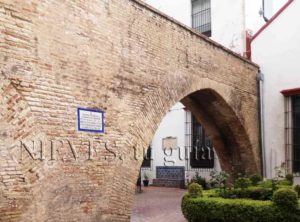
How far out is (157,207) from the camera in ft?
35.7

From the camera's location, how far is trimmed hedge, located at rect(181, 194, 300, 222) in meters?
7.28

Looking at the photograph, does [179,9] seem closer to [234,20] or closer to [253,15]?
[234,20]

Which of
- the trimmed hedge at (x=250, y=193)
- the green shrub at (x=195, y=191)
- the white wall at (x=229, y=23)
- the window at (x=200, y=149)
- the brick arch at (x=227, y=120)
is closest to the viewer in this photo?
the trimmed hedge at (x=250, y=193)

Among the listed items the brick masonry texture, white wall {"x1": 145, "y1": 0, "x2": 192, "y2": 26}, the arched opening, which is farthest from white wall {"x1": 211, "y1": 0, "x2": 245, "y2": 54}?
the brick masonry texture

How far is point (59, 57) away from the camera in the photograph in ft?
20.5

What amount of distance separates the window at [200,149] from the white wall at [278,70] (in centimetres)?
295

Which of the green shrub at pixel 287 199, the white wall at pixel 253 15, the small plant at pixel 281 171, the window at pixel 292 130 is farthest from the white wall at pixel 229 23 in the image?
the green shrub at pixel 287 199

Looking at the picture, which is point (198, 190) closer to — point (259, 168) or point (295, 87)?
point (259, 168)

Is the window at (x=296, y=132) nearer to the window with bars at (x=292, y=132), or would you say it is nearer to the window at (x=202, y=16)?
the window with bars at (x=292, y=132)

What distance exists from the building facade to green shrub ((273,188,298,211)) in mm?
7435

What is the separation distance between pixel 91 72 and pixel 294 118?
317 inches

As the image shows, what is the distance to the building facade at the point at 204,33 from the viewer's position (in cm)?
1440

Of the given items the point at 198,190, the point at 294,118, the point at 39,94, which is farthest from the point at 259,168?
the point at 39,94

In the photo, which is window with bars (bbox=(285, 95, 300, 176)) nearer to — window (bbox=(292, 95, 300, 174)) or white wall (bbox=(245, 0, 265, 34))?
window (bbox=(292, 95, 300, 174))
